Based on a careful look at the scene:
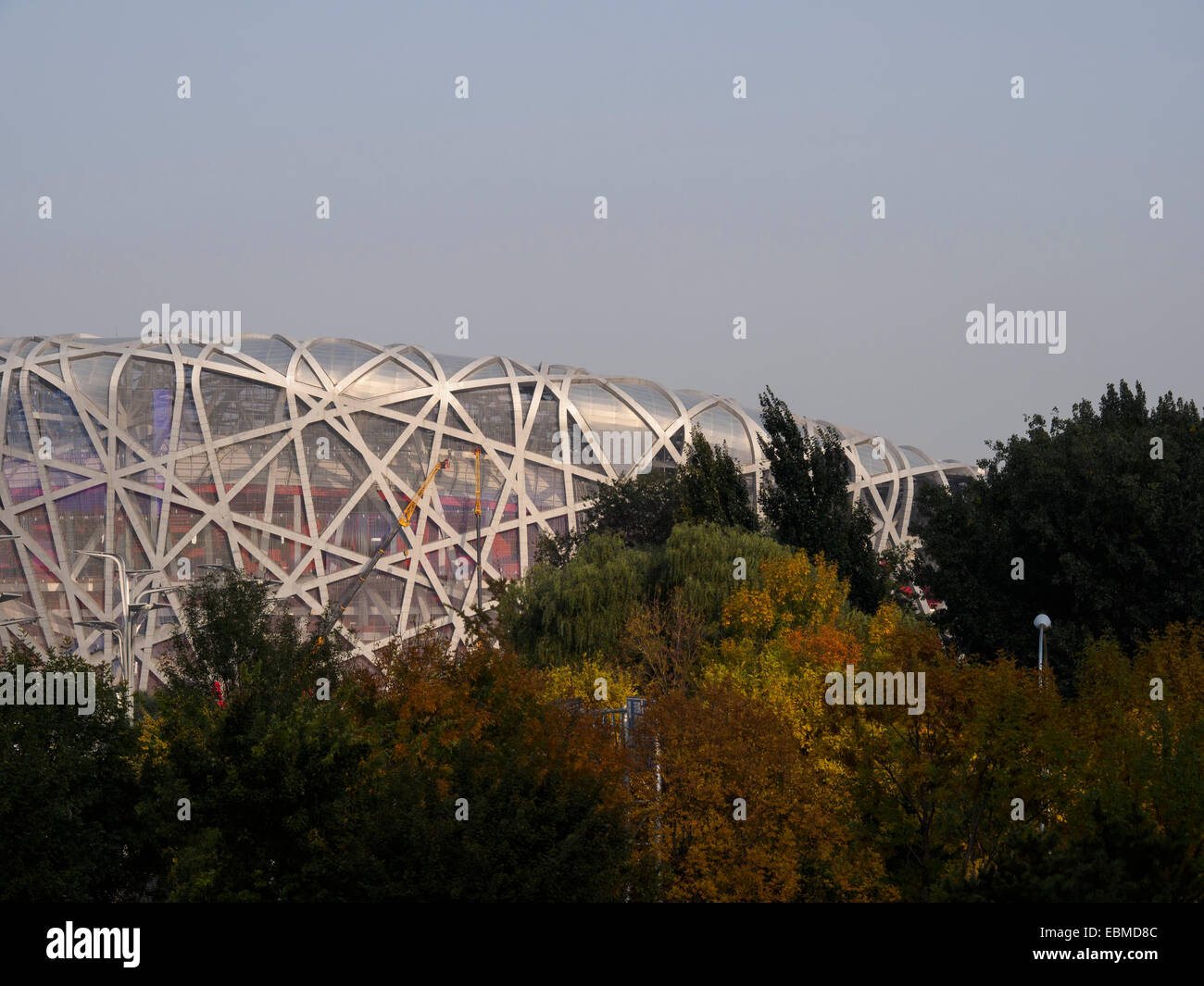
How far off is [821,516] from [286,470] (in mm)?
37514

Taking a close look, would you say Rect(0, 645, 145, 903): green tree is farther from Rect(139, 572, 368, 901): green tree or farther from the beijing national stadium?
the beijing national stadium

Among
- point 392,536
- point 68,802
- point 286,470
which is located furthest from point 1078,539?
point 286,470

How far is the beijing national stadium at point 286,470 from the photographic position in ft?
230

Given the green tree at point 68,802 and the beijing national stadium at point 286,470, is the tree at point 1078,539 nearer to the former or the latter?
the green tree at point 68,802

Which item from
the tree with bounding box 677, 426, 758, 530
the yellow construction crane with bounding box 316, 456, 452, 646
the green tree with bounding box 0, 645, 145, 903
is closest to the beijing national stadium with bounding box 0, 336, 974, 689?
the yellow construction crane with bounding box 316, 456, 452, 646

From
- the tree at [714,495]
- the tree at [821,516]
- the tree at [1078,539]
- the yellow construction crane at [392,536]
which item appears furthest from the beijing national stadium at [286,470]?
the tree at [1078,539]

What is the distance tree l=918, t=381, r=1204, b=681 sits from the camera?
38.3 meters

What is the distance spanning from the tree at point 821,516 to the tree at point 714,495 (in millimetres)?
2940

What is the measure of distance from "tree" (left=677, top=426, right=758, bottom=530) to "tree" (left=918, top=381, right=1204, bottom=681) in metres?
6.02

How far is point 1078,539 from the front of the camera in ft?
128

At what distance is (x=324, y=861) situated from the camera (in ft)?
73.7

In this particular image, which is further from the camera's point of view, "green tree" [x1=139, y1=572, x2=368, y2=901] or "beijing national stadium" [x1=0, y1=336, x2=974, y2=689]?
"beijing national stadium" [x1=0, y1=336, x2=974, y2=689]

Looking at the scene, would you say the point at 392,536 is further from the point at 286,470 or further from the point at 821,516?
the point at 821,516
